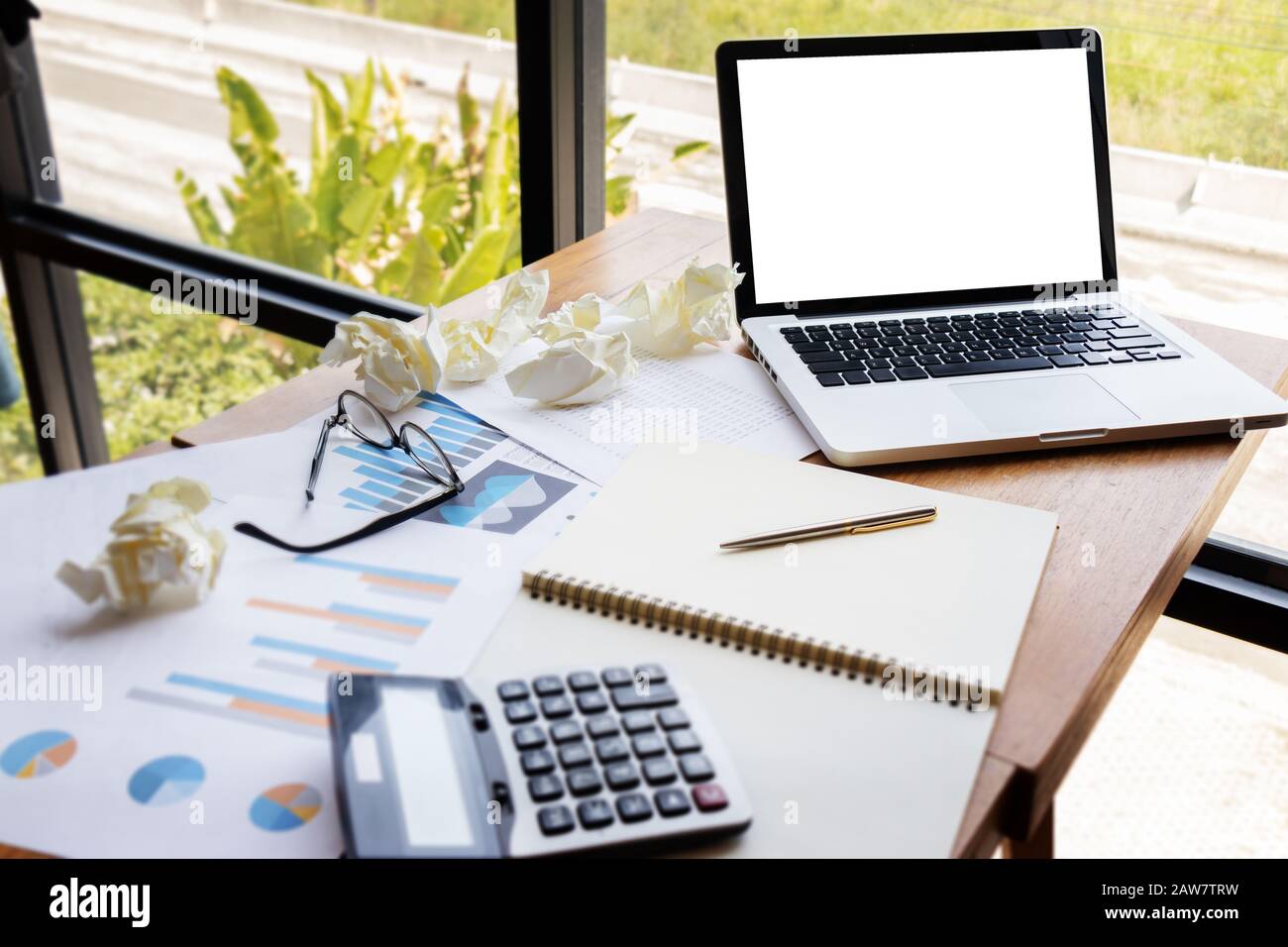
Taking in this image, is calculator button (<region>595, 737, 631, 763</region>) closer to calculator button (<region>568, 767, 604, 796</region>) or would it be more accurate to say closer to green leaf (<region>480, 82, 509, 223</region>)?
calculator button (<region>568, 767, 604, 796</region>)

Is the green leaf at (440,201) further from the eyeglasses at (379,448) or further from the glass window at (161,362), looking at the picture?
the eyeglasses at (379,448)

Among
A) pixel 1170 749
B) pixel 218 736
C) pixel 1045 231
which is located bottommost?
pixel 1170 749

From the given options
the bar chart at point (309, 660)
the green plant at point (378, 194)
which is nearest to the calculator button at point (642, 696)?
the bar chart at point (309, 660)

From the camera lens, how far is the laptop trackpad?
0.81 m

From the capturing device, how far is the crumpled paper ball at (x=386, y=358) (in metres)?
0.82

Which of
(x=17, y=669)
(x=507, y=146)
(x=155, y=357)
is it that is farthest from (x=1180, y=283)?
(x=155, y=357)

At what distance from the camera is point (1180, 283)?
121 cm

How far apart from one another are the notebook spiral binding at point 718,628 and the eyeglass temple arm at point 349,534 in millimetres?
117

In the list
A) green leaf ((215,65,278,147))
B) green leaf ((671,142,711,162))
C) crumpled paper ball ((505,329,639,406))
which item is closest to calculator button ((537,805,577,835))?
crumpled paper ball ((505,329,639,406))

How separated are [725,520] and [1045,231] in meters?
0.51

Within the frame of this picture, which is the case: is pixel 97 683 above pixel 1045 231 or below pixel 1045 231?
below

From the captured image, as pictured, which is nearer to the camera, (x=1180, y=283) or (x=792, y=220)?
(x=792, y=220)
